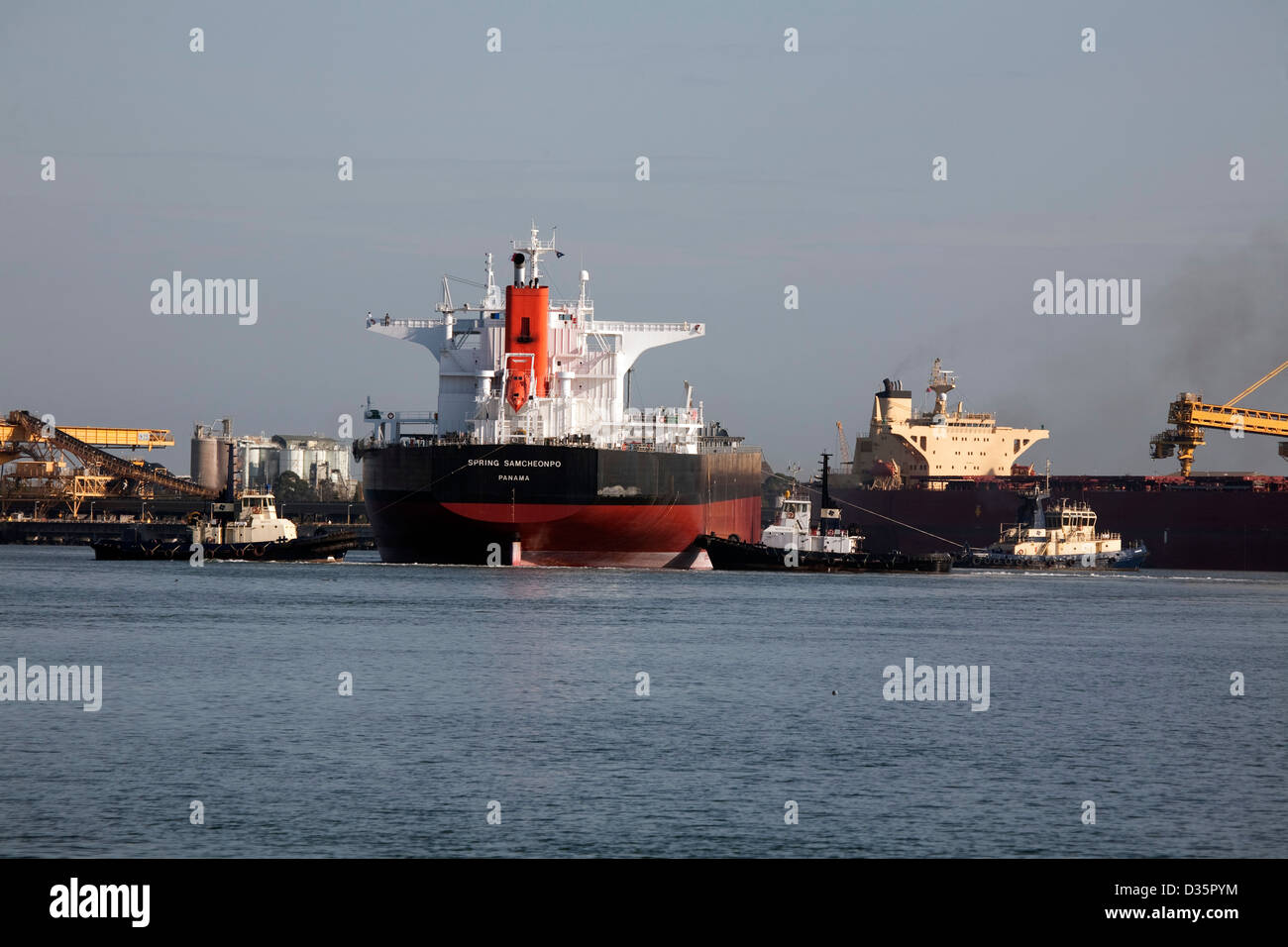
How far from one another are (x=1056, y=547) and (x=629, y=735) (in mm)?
60250

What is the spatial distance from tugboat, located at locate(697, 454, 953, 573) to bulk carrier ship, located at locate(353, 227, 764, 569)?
142 centimetres

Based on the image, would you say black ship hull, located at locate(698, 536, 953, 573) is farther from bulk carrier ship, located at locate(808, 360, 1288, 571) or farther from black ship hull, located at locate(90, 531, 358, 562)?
black ship hull, located at locate(90, 531, 358, 562)

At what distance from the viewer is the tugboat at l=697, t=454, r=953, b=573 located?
65312 mm

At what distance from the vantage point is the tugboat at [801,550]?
6531 centimetres

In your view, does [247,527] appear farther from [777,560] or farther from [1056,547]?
[1056,547]

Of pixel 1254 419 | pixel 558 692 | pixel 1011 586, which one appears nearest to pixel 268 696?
pixel 558 692

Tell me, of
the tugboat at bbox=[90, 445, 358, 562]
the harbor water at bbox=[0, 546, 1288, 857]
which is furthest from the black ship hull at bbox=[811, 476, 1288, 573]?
the harbor water at bbox=[0, 546, 1288, 857]

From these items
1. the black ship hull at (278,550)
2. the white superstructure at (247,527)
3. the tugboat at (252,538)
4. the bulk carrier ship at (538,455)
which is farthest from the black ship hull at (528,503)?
the white superstructure at (247,527)

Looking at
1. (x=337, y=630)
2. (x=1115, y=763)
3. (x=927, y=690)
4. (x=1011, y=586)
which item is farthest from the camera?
(x=1011, y=586)

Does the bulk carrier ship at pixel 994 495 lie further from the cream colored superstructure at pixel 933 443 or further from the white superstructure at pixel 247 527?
the white superstructure at pixel 247 527
